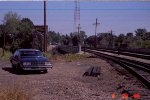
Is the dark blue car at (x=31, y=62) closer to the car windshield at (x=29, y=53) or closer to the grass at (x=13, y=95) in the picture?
the car windshield at (x=29, y=53)

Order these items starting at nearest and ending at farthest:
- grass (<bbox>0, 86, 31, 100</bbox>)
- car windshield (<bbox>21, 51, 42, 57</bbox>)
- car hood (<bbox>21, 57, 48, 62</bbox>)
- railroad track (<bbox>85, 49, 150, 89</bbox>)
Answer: grass (<bbox>0, 86, 31, 100</bbox>) < railroad track (<bbox>85, 49, 150, 89</bbox>) < car hood (<bbox>21, 57, 48, 62</bbox>) < car windshield (<bbox>21, 51, 42, 57</bbox>)

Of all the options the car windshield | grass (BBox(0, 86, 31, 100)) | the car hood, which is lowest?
grass (BBox(0, 86, 31, 100))

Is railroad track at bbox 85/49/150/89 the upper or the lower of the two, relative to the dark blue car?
lower

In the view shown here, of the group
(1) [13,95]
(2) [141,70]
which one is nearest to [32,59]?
(2) [141,70]

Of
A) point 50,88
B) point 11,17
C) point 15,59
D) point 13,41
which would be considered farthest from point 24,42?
point 11,17

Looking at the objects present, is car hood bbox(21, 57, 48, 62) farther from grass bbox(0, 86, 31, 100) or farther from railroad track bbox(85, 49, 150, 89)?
grass bbox(0, 86, 31, 100)

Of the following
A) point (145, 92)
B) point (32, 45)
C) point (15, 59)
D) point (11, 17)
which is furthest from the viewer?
point (11, 17)

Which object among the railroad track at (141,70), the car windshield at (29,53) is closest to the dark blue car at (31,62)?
the car windshield at (29,53)

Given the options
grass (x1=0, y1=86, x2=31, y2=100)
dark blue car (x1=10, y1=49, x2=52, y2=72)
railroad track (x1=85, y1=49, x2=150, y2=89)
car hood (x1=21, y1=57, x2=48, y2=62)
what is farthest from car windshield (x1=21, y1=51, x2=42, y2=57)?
grass (x1=0, y1=86, x2=31, y2=100)

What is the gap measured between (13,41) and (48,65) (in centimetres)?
3386

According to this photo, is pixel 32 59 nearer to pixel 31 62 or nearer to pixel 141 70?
pixel 31 62

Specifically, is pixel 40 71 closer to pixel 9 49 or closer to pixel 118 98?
pixel 118 98

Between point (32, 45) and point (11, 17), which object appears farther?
point (11, 17)

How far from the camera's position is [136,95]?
10.7 m
